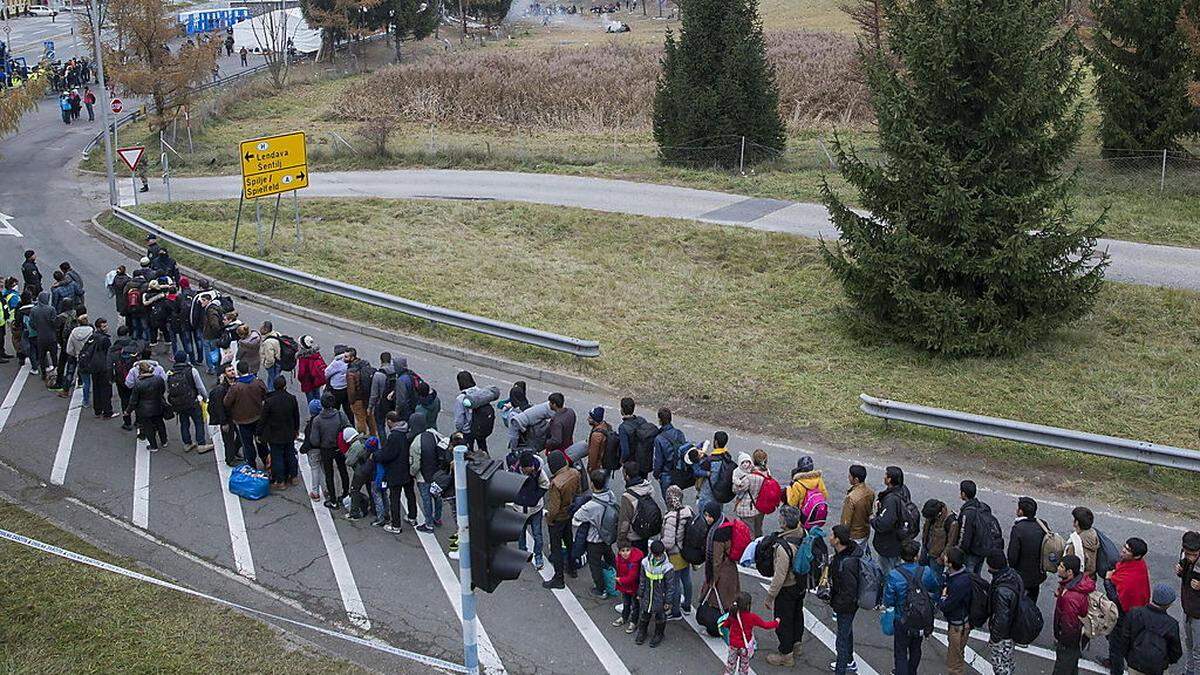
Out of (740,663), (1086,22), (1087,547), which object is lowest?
(740,663)

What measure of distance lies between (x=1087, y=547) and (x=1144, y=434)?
245 inches

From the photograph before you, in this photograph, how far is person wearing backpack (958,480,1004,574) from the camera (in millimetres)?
10336

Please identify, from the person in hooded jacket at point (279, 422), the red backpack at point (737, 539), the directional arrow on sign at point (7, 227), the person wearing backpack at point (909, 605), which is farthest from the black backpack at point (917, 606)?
the directional arrow on sign at point (7, 227)

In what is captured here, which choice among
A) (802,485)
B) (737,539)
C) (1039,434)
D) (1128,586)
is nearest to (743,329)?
A: (1039,434)

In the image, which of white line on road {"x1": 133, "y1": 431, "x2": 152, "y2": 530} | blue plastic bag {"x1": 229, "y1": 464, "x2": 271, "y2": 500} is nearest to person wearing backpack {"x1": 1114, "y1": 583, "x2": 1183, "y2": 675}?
blue plastic bag {"x1": 229, "y1": 464, "x2": 271, "y2": 500}

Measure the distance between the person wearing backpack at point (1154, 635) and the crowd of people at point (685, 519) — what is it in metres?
0.01

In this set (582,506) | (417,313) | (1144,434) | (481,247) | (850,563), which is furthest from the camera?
(481,247)

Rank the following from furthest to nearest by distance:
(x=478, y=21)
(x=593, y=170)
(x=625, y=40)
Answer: (x=478, y=21) < (x=625, y=40) < (x=593, y=170)

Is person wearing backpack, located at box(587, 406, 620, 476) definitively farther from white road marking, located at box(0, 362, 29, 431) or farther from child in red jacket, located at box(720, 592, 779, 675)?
white road marking, located at box(0, 362, 29, 431)

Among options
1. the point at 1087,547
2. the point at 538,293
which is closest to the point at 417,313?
the point at 538,293

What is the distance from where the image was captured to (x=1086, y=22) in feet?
152

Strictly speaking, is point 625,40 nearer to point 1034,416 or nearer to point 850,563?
point 1034,416

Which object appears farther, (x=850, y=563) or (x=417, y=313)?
(x=417, y=313)

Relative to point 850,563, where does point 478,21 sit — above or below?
above
